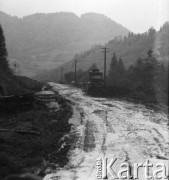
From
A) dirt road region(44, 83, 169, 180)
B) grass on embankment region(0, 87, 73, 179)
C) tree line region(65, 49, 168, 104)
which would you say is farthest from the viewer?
tree line region(65, 49, 168, 104)

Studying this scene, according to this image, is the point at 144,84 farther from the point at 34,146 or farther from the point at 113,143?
the point at 34,146

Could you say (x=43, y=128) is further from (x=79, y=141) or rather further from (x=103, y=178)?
(x=103, y=178)

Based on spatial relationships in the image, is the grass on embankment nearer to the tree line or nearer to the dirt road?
the dirt road

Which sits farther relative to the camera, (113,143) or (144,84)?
(144,84)

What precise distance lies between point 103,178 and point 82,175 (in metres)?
0.74

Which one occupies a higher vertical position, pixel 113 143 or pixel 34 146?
pixel 34 146

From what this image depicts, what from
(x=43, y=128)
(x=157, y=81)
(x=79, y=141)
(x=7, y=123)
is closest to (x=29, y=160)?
(x=79, y=141)

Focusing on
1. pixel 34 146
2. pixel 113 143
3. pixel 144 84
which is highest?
pixel 144 84

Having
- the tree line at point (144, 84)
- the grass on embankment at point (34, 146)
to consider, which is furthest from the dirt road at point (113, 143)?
the tree line at point (144, 84)

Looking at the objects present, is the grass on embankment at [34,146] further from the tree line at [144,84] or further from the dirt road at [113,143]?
the tree line at [144,84]

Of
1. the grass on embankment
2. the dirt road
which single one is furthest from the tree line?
the grass on embankment

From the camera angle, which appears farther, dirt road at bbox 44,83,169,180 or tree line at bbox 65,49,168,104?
tree line at bbox 65,49,168,104

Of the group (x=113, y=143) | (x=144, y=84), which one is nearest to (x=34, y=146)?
(x=113, y=143)

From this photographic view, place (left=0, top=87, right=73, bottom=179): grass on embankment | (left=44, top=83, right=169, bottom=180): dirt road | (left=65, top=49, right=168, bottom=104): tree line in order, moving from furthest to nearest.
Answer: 1. (left=65, top=49, right=168, bottom=104): tree line
2. (left=44, top=83, right=169, bottom=180): dirt road
3. (left=0, top=87, right=73, bottom=179): grass on embankment
